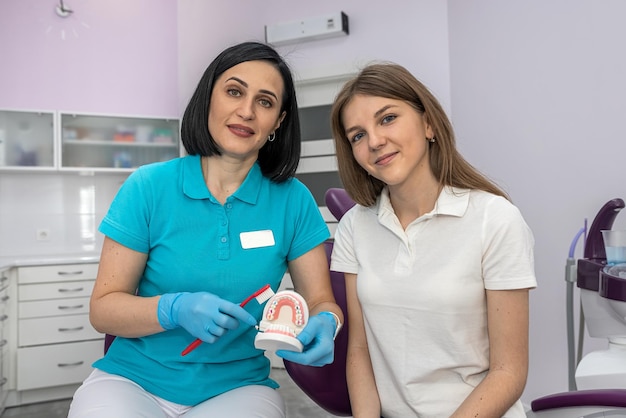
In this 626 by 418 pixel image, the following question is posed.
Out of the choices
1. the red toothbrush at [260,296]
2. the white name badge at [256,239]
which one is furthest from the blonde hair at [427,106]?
the red toothbrush at [260,296]

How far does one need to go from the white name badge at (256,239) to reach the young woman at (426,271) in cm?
18

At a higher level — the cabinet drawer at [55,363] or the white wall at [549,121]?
the white wall at [549,121]

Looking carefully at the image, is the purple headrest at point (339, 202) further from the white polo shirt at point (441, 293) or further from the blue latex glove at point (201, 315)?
the blue latex glove at point (201, 315)

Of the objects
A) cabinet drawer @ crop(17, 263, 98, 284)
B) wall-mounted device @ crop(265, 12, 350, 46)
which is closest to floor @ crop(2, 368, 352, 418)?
cabinet drawer @ crop(17, 263, 98, 284)

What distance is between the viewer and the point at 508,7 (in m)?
2.79

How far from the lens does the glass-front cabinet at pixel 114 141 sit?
365cm

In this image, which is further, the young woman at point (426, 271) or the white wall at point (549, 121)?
the white wall at point (549, 121)

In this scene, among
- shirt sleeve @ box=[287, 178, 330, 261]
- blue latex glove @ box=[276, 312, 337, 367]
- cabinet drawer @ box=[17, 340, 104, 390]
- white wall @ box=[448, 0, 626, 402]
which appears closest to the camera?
blue latex glove @ box=[276, 312, 337, 367]

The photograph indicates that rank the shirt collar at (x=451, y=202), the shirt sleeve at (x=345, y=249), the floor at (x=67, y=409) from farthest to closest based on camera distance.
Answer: the floor at (x=67, y=409)
the shirt sleeve at (x=345, y=249)
the shirt collar at (x=451, y=202)

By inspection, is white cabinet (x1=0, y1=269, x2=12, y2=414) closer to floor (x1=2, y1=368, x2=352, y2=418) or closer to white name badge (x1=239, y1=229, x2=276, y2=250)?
floor (x1=2, y1=368, x2=352, y2=418)

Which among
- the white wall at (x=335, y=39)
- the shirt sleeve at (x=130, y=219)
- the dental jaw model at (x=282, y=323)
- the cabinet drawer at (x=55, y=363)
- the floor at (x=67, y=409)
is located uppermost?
the white wall at (x=335, y=39)

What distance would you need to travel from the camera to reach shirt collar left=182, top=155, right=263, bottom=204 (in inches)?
51.4

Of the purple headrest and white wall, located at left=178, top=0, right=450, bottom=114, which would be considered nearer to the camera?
the purple headrest

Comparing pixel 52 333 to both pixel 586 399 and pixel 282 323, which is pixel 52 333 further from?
pixel 586 399
